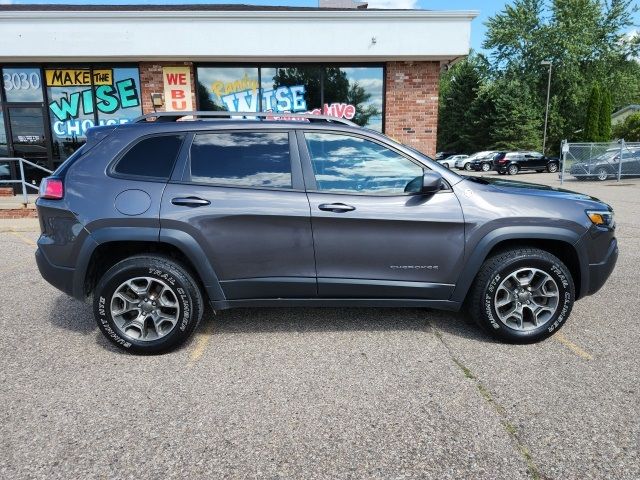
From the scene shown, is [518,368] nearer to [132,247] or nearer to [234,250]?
[234,250]

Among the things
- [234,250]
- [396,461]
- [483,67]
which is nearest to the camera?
[396,461]

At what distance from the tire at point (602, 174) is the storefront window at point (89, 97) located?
60.8ft

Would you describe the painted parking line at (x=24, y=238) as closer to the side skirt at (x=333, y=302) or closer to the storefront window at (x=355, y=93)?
the side skirt at (x=333, y=302)

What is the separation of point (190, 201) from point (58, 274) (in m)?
1.15

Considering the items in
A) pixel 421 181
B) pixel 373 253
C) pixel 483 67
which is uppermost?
pixel 483 67

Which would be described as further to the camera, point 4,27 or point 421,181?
point 4,27

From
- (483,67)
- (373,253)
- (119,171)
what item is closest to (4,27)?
(119,171)

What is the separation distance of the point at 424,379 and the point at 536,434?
735 millimetres

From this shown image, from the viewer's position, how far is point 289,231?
10.7ft

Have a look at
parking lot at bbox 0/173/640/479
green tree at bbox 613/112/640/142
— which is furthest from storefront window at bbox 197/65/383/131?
green tree at bbox 613/112/640/142

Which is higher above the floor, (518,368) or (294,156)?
(294,156)

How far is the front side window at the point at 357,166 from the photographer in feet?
10.9

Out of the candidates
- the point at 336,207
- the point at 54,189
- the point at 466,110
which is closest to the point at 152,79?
the point at 54,189

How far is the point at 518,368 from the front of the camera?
306cm
